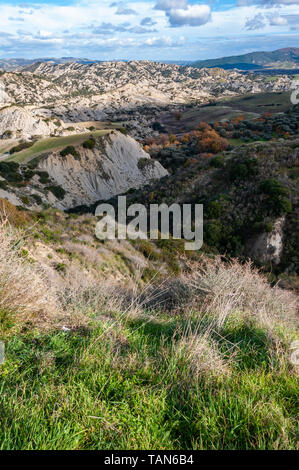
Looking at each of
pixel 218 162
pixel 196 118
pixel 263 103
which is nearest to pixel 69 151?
pixel 218 162

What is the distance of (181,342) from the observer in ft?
10.4

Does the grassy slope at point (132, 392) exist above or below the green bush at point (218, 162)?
above

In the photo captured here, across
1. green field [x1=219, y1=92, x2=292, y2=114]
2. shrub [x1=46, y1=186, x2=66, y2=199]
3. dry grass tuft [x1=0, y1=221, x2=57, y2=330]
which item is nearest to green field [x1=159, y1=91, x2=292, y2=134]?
green field [x1=219, y1=92, x2=292, y2=114]

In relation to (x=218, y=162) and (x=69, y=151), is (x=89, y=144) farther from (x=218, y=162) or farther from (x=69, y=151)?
(x=218, y=162)

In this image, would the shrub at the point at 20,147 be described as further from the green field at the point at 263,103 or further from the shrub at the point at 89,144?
the green field at the point at 263,103

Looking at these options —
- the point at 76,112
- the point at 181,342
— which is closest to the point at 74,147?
the point at 181,342

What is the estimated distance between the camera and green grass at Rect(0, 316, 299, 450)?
2.16m

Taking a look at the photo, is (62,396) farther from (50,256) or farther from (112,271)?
(112,271)

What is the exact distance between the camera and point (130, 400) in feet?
8.34

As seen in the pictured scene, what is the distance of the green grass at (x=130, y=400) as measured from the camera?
216 cm

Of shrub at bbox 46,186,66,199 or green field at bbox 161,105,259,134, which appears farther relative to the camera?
green field at bbox 161,105,259,134

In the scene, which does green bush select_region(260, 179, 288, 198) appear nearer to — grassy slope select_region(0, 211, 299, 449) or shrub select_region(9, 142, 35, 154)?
grassy slope select_region(0, 211, 299, 449)

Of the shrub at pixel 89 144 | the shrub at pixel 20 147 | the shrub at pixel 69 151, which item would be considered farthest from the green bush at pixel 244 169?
the shrub at pixel 20 147
